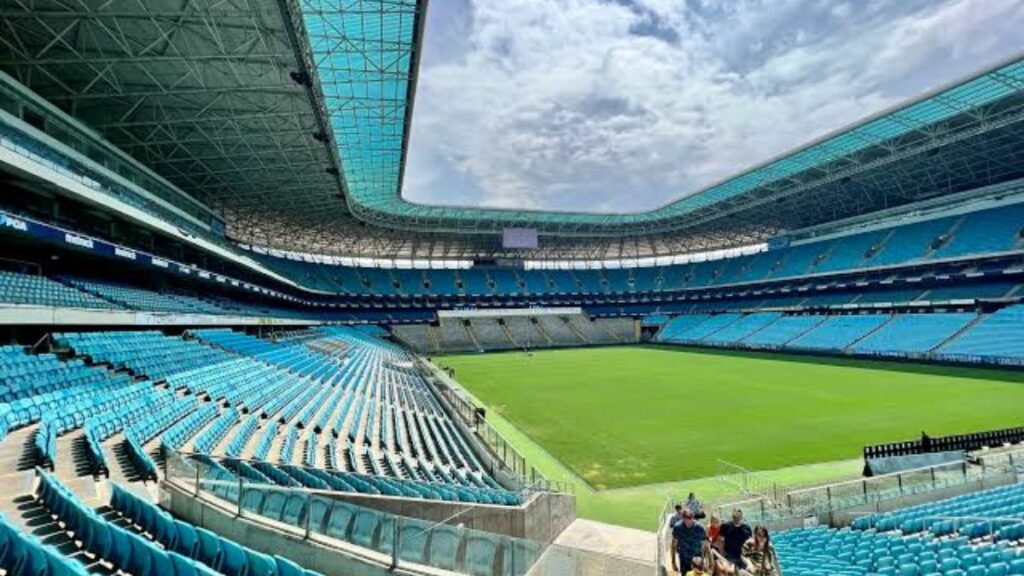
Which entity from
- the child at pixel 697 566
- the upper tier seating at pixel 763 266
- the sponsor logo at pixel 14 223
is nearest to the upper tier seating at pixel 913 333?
the upper tier seating at pixel 763 266

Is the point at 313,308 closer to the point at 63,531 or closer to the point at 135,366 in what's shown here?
the point at 135,366

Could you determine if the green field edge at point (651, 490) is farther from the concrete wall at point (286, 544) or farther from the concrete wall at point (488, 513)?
the concrete wall at point (286, 544)

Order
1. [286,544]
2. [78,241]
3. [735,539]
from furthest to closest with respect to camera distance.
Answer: [78,241]
[735,539]
[286,544]

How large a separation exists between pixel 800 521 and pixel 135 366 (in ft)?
56.7

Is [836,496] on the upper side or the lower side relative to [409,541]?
lower

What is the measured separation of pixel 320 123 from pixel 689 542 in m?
24.7

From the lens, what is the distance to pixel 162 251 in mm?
32219

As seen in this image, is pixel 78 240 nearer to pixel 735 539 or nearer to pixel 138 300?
pixel 138 300

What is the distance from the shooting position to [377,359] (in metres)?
38.2

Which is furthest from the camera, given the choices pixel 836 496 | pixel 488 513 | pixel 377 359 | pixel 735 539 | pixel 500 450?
pixel 377 359

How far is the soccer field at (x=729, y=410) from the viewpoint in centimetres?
1830

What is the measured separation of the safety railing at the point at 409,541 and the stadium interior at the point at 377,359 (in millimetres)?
28

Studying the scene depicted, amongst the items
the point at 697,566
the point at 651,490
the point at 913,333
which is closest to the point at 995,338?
the point at 913,333

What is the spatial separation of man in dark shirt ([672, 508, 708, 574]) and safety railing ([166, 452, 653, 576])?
1276 mm
